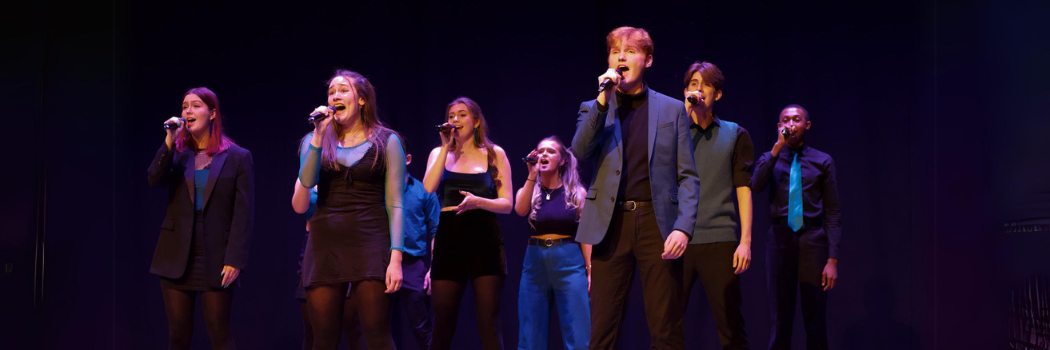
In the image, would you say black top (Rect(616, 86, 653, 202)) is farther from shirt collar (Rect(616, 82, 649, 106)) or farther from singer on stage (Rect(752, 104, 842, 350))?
singer on stage (Rect(752, 104, 842, 350))

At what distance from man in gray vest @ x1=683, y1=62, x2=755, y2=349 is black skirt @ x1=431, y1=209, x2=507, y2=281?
0.80 metres

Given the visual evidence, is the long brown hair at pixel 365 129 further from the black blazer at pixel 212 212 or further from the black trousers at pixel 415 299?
the black trousers at pixel 415 299

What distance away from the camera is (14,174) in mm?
4551

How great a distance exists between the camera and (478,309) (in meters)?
3.25

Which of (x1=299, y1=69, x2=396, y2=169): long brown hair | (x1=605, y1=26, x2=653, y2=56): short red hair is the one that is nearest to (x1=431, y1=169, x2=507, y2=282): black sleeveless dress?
(x1=299, y1=69, x2=396, y2=169): long brown hair

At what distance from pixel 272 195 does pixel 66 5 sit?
65.6 inches

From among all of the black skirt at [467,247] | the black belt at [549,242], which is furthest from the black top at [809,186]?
the black skirt at [467,247]

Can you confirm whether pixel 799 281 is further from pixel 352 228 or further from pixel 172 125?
pixel 172 125

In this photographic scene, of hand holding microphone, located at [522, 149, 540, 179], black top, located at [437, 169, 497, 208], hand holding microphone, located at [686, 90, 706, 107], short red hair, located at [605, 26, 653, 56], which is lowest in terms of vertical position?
black top, located at [437, 169, 497, 208]

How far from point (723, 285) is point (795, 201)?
1.10m

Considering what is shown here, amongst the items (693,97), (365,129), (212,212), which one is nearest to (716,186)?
(693,97)

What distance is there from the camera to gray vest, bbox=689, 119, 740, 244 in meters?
3.07

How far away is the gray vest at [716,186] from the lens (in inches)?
121

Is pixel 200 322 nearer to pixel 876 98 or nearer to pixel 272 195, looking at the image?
pixel 272 195
